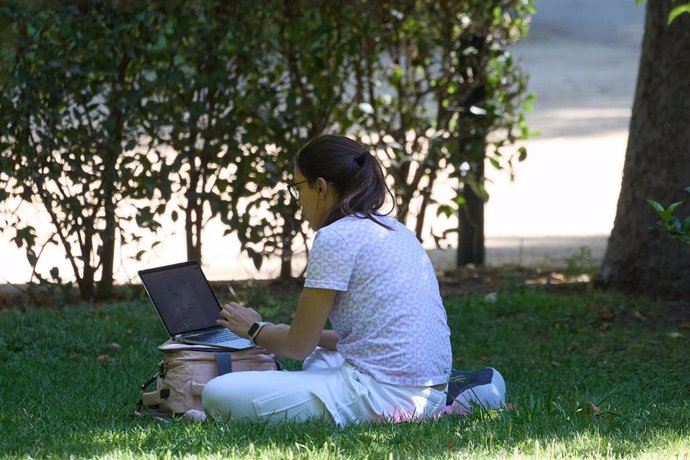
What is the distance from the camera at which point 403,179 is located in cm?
823

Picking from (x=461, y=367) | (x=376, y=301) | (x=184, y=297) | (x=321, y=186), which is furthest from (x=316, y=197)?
(x=461, y=367)

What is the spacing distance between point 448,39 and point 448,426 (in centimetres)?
451

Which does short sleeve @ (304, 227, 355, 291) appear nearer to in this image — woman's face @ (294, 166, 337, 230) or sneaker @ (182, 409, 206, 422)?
woman's face @ (294, 166, 337, 230)

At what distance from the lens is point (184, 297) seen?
15.5ft

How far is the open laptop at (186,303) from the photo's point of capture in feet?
15.4

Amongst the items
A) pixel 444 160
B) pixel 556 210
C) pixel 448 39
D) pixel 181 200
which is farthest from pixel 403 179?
pixel 556 210

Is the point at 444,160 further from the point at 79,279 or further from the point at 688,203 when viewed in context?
the point at 79,279

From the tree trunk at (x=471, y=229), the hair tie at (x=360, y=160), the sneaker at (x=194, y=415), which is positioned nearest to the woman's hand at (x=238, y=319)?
the sneaker at (x=194, y=415)

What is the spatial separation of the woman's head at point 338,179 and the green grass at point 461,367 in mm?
780

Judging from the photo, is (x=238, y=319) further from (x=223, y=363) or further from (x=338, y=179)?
(x=338, y=179)

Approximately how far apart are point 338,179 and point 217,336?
33.2 inches

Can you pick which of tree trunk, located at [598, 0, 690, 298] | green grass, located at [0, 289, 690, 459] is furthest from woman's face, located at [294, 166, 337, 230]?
tree trunk, located at [598, 0, 690, 298]

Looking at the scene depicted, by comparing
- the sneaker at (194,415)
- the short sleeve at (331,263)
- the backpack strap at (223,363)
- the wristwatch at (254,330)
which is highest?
the short sleeve at (331,263)

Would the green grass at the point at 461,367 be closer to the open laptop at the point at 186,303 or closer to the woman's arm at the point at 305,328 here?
the woman's arm at the point at 305,328
